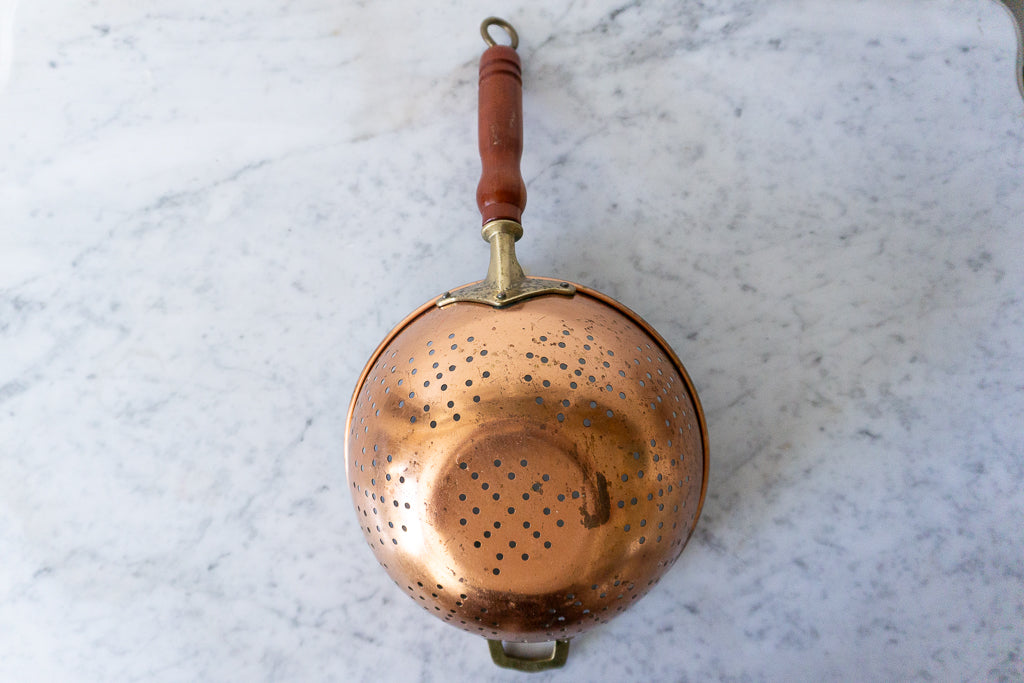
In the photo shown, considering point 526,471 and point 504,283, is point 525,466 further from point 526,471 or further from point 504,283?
point 504,283

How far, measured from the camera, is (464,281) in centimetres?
75

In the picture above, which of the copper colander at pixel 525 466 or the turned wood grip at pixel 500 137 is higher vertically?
the turned wood grip at pixel 500 137

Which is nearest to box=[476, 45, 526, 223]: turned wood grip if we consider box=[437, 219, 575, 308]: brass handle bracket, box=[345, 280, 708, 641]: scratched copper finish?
box=[437, 219, 575, 308]: brass handle bracket

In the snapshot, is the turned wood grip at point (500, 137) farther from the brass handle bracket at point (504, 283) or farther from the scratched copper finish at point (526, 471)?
the scratched copper finish at point (526, 471)

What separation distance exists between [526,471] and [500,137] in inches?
13.8

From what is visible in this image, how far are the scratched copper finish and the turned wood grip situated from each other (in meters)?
0.12

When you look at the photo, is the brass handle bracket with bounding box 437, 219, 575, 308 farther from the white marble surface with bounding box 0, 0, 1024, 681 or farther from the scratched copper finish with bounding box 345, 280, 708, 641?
the white marble surface with bounding box 0, 0, 1024, 681

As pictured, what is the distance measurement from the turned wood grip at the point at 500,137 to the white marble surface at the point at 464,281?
0.09 metres

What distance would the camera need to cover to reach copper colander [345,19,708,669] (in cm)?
52

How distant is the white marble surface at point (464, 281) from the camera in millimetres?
702

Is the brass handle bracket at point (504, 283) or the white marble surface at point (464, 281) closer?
the brass handle bracket at point (504, 283)

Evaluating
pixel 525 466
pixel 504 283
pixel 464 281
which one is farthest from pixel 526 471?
pixel 464 281

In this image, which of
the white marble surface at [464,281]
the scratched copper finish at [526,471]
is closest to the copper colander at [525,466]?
the scratched copper finish at [526,471]

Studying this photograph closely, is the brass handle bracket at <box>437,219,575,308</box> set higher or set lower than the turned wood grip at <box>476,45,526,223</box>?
lower
